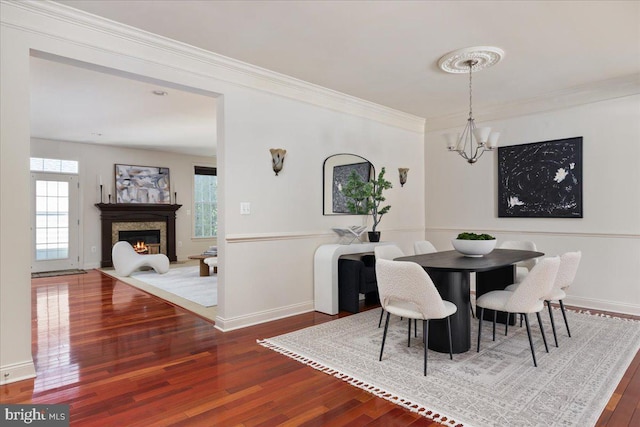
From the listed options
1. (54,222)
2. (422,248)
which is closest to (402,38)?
(422,248)

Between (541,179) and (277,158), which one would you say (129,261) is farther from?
(541,179)

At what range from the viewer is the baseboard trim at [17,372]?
8.05 ft

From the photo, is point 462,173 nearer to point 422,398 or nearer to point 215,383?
point 422,398

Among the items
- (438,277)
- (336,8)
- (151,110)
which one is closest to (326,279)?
(438,277)

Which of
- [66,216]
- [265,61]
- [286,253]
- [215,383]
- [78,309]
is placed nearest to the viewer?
[215,383]

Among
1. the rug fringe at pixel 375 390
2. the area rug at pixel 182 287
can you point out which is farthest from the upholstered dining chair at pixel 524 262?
the area rug at pixel 182 287

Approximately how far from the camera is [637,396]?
7.49 feet

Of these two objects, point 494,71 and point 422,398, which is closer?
point 422,398

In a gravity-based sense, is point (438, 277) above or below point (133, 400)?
above

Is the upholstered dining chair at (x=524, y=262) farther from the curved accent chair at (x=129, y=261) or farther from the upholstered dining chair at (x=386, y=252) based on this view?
the curved accent chair at (x=129, y=261)

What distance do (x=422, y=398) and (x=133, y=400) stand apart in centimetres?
174

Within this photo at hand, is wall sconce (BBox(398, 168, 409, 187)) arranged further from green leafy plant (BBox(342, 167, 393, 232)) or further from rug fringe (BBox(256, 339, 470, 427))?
rug fringe (BBox(256, 339, 470, 427))

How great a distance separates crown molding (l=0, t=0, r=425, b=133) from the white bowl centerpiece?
2.28m

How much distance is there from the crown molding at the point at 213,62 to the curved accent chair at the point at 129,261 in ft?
14.5
